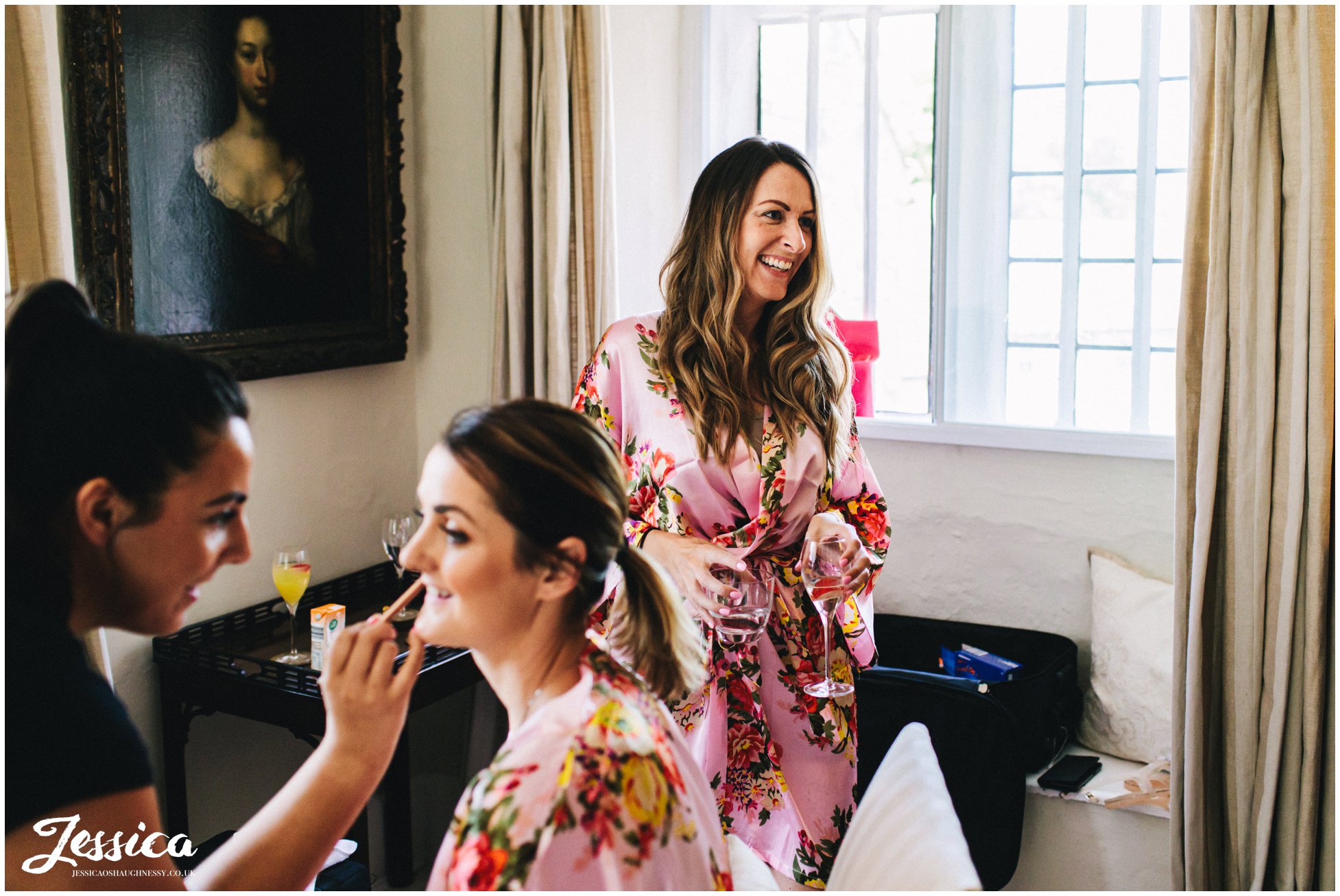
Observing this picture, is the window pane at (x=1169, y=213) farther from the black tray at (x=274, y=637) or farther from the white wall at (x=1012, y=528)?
the black tray at (x=274, y=637)

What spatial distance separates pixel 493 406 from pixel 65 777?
44 centimetres

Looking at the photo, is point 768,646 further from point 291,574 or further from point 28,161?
point 28,161

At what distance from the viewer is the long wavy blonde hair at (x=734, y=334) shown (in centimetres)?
203

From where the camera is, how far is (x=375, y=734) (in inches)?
41.6

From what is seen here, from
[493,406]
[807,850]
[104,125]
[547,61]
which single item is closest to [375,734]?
[493,406]

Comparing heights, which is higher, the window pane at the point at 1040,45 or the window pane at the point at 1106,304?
the window pane at the point at 1040,45

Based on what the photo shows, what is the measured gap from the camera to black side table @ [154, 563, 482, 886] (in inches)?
94.3

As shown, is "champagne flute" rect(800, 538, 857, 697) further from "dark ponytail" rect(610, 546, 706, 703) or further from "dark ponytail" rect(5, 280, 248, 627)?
"dark ponytail" rect(5, 280, 248, 627)

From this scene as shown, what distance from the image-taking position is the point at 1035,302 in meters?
3.05

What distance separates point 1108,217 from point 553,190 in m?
1.43

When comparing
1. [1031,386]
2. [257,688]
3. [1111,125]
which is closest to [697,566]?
[257,688]

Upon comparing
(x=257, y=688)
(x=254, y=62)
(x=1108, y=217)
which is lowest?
(x=257, y=688)

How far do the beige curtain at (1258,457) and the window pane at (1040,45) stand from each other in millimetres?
635

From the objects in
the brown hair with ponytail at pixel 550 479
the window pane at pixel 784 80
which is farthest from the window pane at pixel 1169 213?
the brown hair with ponytail at pixel 550 479
